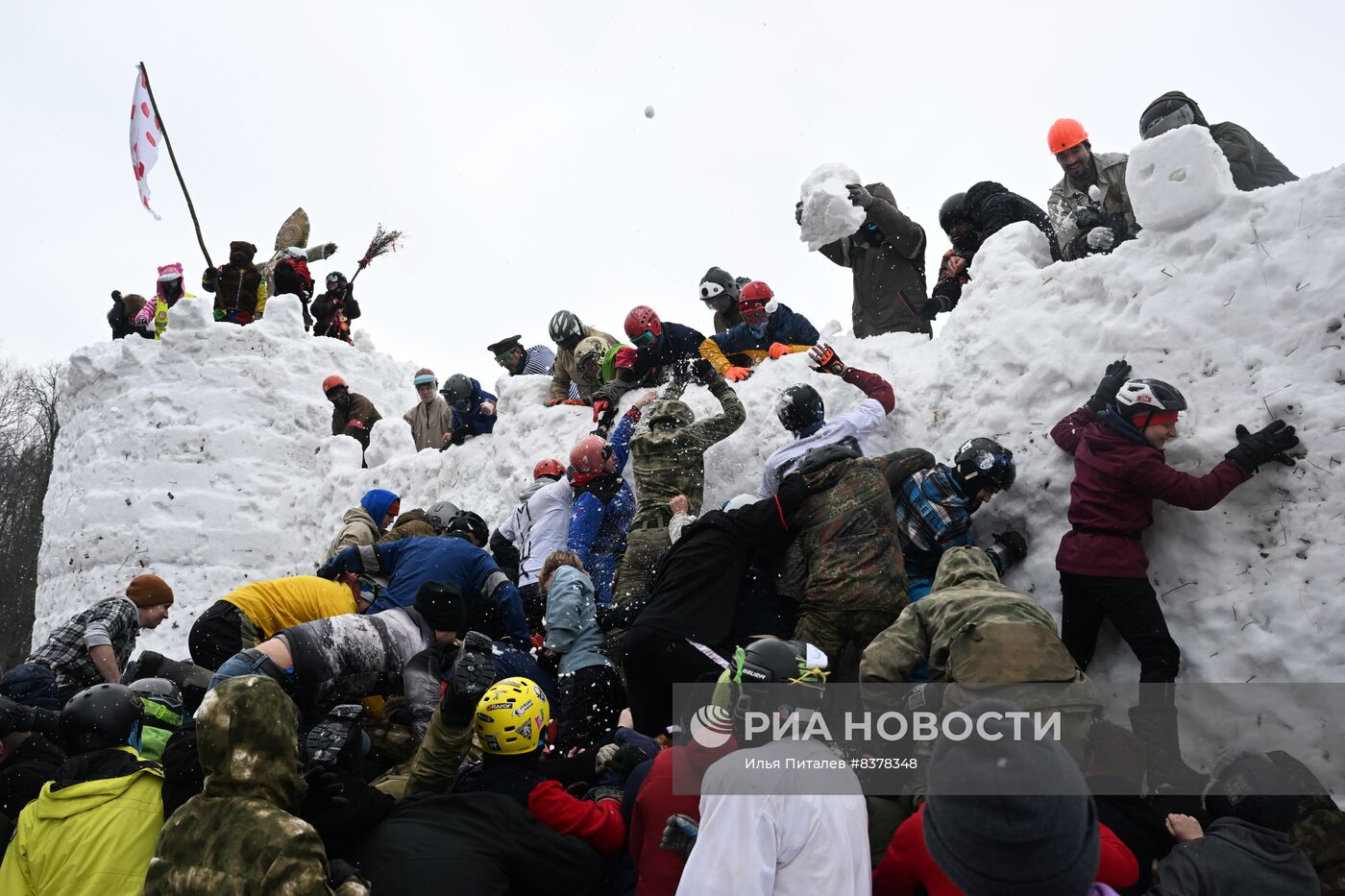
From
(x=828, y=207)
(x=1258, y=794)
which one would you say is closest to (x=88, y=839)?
(x=1258, y=794)

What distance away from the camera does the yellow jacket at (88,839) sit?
10.6 feet

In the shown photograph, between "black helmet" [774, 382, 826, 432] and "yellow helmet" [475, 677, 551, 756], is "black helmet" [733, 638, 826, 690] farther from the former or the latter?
"black helmet" [774, 382, 826, 432]

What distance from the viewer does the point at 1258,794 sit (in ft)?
9.91

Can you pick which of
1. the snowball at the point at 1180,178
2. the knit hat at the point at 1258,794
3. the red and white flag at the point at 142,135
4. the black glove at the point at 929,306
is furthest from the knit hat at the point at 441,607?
the red and white flag at the point at 142,135

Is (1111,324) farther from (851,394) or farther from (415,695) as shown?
(415,695)

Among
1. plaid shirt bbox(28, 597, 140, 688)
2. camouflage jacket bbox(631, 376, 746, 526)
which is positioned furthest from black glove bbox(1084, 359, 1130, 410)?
plaid shirt bbox(28, 597, 140, 688)

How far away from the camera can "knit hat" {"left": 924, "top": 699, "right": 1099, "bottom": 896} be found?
2.06m

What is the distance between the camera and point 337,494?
11406mm

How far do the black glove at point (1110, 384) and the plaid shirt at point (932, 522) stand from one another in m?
0.88

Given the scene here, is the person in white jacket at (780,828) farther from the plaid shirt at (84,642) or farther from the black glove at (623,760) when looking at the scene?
the plaid shirt at (84,642)

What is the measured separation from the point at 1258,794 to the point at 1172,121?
479 cm

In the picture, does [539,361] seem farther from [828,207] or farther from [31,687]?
[31,687]

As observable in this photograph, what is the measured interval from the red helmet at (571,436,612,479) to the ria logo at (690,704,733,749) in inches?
150

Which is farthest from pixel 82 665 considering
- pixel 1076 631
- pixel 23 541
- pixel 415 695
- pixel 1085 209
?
pixel 23 541
